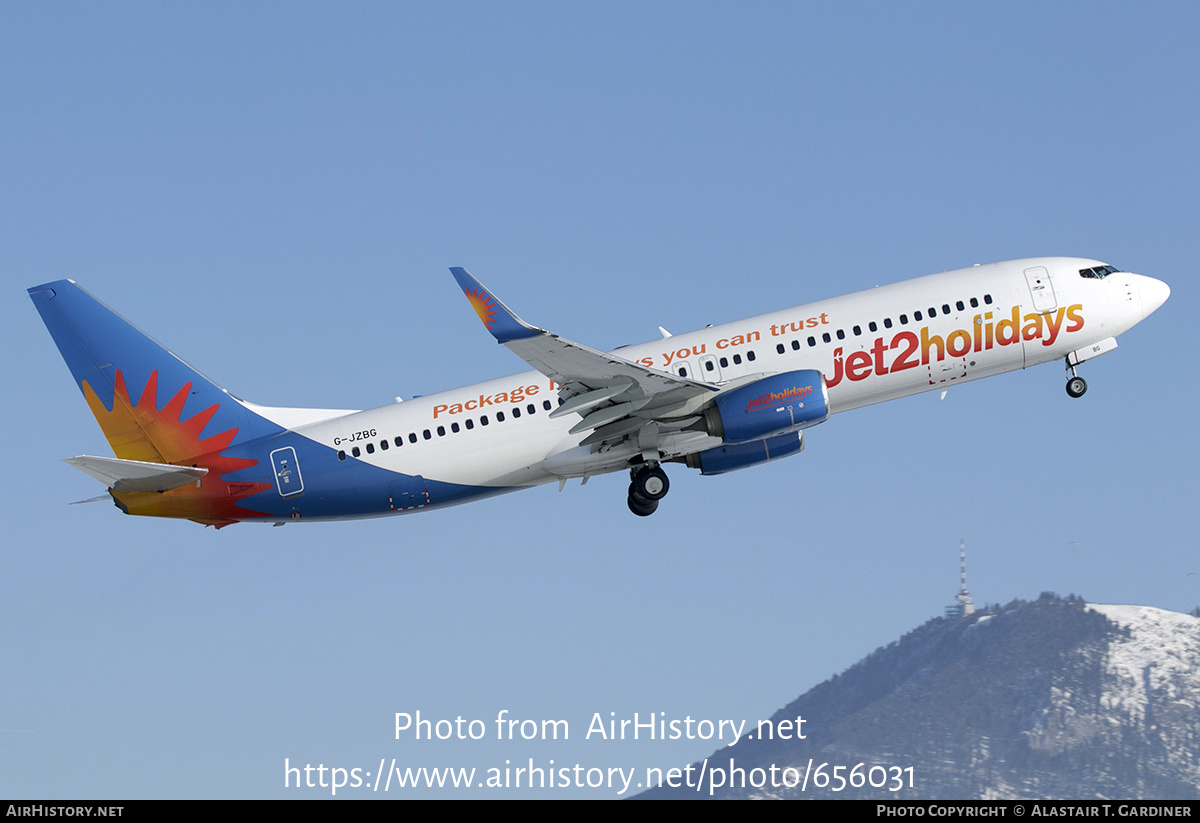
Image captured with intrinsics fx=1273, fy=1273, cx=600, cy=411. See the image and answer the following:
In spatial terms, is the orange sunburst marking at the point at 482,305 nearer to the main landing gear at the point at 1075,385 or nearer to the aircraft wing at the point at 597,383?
the aircraft wing at the point at 597,383

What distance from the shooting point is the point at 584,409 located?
132 ft

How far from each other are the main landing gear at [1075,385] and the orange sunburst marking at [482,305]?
21.5 meters

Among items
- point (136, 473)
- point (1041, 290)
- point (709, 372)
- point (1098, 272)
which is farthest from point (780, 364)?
point (136, 473)

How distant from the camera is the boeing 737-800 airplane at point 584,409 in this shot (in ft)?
137

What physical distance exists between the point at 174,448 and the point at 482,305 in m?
14.1

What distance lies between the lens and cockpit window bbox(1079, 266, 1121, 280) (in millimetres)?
44219

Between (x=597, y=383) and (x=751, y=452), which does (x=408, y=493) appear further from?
(x=751, y=452)

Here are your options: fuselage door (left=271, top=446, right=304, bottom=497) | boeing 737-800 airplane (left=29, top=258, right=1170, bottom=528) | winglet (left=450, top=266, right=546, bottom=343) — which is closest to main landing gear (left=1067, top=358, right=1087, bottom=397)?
boeing 737-800 airplane (left=29, top=258, right=1170, bottom=528)

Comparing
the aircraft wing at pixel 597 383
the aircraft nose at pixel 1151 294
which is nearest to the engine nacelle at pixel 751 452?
the aircraft wing at pixel 597 383

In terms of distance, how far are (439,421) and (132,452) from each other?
10809 mm

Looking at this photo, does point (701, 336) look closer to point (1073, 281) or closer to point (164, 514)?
point (1073, 281)
